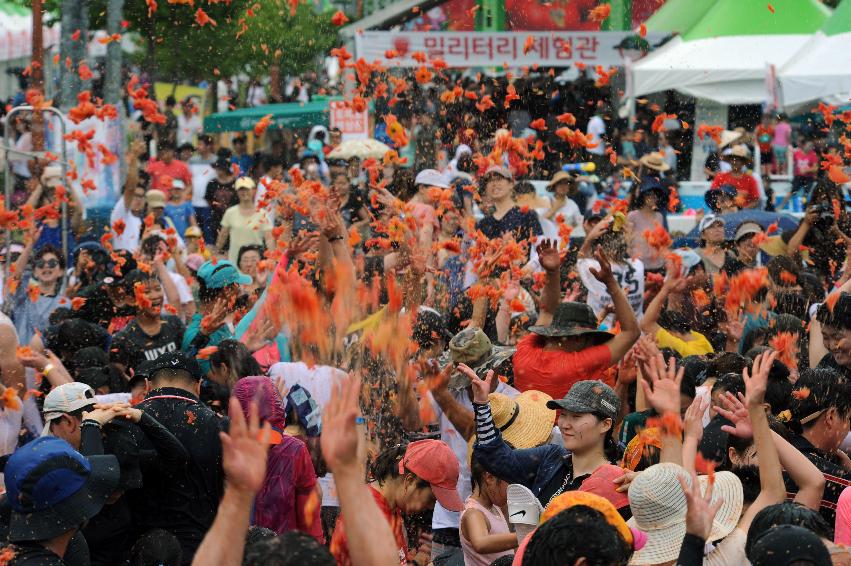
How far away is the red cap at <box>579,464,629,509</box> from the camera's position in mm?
5086

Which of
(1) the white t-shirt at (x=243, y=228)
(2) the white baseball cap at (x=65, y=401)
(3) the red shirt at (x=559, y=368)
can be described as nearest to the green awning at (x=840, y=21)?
(1) the white t-shirt at (x=243, y=228)

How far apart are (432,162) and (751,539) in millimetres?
12783

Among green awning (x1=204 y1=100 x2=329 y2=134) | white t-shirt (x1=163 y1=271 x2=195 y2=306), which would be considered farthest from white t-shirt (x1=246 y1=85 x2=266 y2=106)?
white t-shirt (x1=163 y1=271 x2=195 y2=306)

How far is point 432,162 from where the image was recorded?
55.1ft

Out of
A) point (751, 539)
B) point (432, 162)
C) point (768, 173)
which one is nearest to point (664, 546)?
point (751, 539)

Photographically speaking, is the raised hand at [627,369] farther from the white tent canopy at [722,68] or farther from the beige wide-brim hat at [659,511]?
the white tent canopy at [722,68]

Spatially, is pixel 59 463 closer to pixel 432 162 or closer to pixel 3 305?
pixel 3 305

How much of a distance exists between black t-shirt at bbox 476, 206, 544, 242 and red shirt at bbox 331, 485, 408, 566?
5.26 metres

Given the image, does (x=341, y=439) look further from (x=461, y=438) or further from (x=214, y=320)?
(x=214, y=320)

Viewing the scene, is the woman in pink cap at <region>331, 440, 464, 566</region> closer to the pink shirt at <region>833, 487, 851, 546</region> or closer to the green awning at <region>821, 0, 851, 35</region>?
the pink shirt at <region>833, 487, 851, 546</region>

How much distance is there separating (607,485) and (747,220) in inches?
259

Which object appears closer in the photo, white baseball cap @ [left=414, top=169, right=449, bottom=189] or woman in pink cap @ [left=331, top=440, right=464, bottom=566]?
woman in pink cap @ [left=331, top=440, right=464, bottom=566]

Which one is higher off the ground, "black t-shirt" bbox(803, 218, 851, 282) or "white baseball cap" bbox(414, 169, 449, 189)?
"white baseball cap" bbox(414, 169, 449, 189)

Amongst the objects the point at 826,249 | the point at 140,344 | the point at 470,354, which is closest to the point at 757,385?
the point at 470,354
